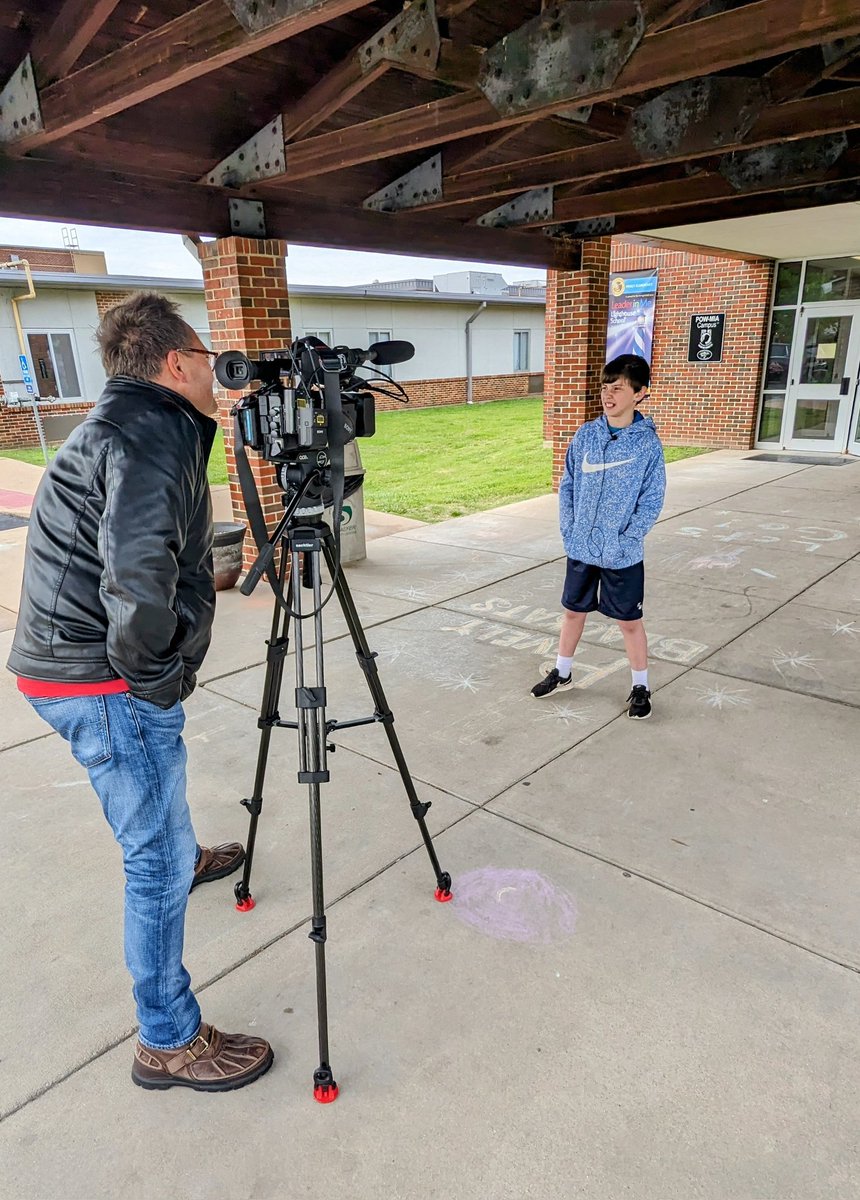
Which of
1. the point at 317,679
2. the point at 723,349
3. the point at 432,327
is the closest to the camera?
the point at 317,679

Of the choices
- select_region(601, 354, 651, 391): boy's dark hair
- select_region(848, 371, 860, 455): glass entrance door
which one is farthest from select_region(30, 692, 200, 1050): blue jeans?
select_region(848, 371, 860, 455): glass entrance door

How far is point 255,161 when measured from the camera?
450 centimetres

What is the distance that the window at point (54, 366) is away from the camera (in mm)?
15344

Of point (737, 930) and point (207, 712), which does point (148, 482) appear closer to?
point (737, 930)

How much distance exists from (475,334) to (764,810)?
21.8 meters

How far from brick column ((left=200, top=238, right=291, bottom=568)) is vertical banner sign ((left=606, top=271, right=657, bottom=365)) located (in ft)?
28.0

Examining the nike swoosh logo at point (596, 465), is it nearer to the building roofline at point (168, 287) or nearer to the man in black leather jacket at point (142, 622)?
the man in black leather jacket at point (142, 622)

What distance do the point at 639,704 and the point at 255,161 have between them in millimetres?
3877

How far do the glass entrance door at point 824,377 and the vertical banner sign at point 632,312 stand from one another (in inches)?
95.5

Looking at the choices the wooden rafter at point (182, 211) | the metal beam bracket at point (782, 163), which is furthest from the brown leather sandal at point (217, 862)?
the metal beam bracket at point (782, 163)

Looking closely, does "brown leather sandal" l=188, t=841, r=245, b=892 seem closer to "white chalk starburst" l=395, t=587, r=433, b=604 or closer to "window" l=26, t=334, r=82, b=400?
"white chalk starburst" l=395, t=587, r=433, b=604

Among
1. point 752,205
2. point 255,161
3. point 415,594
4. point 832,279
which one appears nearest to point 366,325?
point 832,279

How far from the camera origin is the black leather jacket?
1.53 meters

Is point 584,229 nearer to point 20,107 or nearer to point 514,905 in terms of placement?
point 20,107
